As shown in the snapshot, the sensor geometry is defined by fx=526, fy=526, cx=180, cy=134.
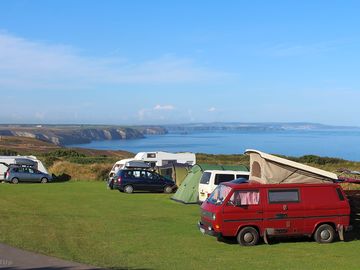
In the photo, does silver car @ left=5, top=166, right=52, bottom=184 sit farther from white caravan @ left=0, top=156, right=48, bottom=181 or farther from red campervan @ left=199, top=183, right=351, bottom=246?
red campervan @ left=199, top=183, right=351, bottom=246

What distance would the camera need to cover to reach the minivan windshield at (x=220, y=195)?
13.8 m

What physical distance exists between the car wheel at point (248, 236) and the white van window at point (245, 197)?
67 centimetres

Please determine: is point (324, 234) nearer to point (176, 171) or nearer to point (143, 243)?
point (143, 243)

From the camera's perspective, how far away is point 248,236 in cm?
1352

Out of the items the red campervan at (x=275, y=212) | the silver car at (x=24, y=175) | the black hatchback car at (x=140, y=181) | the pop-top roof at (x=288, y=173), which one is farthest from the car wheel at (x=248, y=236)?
the silver car at (x=24, y=175)

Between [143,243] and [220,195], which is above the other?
[220,195]

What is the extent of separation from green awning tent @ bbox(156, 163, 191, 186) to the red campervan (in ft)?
55.3

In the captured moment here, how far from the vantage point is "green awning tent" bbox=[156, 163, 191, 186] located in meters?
31.2

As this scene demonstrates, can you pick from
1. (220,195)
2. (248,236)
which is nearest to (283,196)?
(248,236)

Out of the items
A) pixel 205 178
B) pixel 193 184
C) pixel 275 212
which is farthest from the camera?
pixel 193 184

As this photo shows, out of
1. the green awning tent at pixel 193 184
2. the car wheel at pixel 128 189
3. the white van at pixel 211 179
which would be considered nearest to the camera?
the white van at pixel 211 179

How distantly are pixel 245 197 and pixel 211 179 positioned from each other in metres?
8.60

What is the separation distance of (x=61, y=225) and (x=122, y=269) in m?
6.53

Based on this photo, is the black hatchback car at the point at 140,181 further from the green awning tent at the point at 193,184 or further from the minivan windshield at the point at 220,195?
the minivan windshield at the point at 220,195
